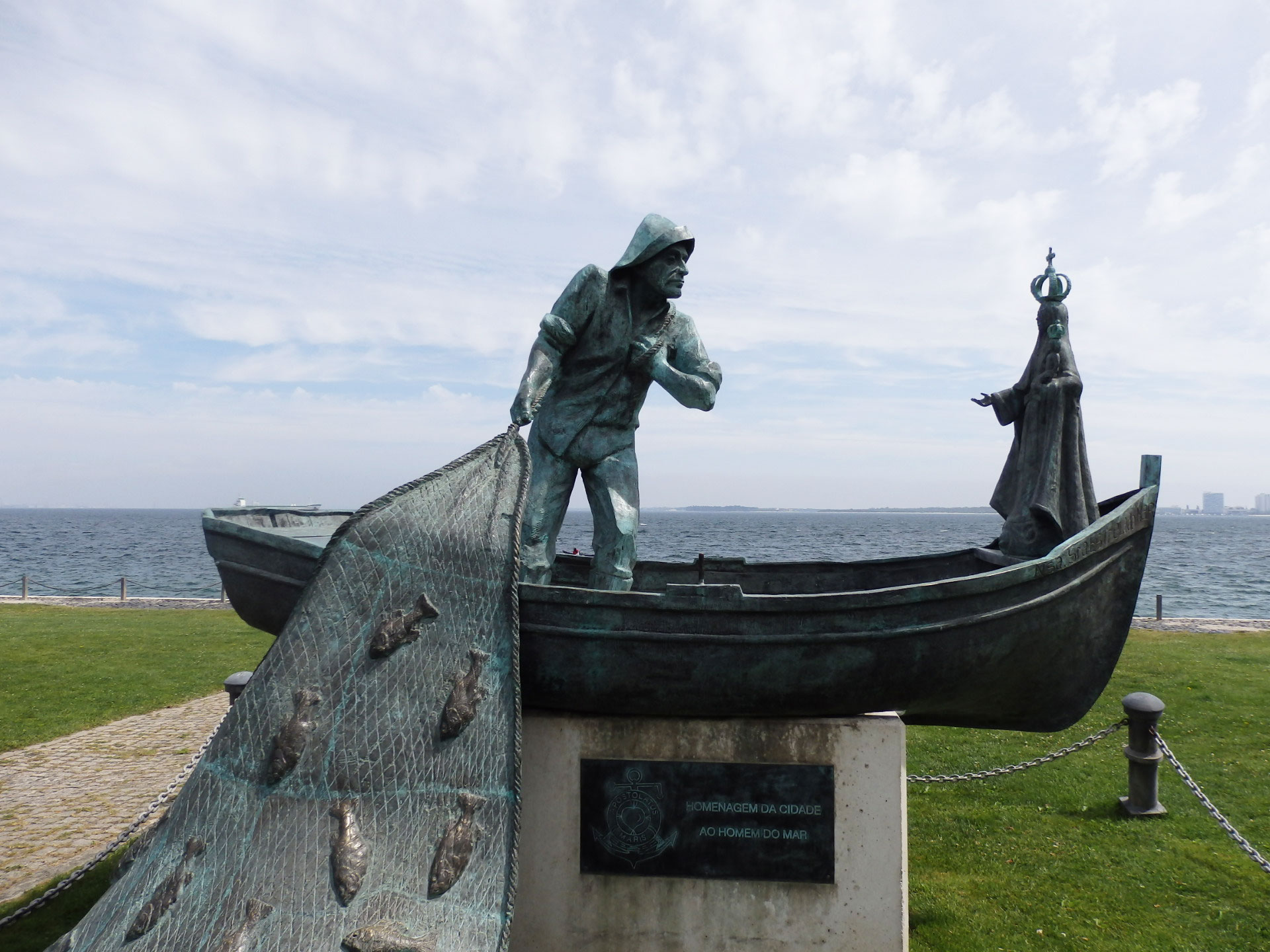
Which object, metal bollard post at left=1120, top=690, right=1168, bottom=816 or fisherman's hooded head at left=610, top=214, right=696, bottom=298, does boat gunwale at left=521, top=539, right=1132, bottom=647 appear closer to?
fisherman's hooded head at left=610, top=214, right=696, bottom=298

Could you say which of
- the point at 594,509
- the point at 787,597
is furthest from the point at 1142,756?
the point at 594,509

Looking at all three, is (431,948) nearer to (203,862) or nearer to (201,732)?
(203,862)

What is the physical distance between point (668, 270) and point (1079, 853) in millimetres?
4385

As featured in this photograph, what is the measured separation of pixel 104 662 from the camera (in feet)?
37.1

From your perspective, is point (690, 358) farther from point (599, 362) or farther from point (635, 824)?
point (635, 824)

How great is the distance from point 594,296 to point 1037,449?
2636 mm

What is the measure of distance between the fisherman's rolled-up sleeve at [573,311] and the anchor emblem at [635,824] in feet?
7.35

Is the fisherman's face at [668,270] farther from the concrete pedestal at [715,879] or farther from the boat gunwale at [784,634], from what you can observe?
the concrete pedestal at [715,879]

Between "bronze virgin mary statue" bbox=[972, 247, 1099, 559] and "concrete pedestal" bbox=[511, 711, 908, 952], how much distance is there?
5.17 ft

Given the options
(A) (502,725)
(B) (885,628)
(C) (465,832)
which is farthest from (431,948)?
(B) (885,628)

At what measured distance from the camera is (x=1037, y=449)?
485 cm

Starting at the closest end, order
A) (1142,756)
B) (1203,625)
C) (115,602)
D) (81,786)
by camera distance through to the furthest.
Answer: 1. (1142,756)
2. (81,786)
3. (1203,625)
4. (115,602)

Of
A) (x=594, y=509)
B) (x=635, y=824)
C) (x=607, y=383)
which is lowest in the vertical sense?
(x=635, y=824)

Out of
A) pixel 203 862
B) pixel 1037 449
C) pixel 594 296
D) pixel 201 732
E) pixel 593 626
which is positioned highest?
pixel 594 296
